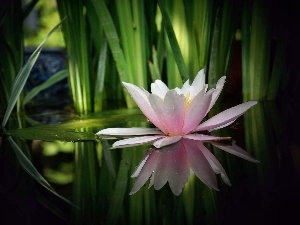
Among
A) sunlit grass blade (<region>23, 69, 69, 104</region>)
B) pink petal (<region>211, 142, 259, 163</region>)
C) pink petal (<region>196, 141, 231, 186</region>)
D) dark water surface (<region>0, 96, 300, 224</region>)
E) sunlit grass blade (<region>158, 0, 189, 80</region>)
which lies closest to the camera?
dark water surface (<region>0, 96, 300, 224</region>)

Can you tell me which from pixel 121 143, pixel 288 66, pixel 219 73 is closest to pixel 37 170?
pixel 121 143

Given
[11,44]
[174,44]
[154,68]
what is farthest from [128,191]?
[11,44]

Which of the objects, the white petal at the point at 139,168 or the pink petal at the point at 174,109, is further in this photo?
the pink petal at the point at 174,109

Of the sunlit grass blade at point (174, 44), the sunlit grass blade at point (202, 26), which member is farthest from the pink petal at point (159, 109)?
the sunlit grass blade at point (202, 26)

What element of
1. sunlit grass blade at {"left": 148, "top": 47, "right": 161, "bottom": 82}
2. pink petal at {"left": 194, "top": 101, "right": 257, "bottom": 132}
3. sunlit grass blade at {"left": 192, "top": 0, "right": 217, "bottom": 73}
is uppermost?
sunlit grass blade at {"left": 192, "top": 0, "right": 217, "bottom": 73}

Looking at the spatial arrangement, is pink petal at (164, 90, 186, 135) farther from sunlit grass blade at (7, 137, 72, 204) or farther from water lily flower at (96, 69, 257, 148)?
sunlit grass blade at (7, 137, 72, 204)

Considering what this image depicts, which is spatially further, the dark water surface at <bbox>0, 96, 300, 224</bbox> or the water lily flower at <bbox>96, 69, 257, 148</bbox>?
the water lily flower at <bbox>96, 69, 257, 148</bbox>

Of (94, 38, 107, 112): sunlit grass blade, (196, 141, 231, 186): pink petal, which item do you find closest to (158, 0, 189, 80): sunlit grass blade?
(94, 38, 107, 112): sunlit grass blade

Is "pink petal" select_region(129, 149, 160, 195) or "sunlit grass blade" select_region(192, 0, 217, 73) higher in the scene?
"sunlit grass blade" select_region(192, 0, 217, 73)

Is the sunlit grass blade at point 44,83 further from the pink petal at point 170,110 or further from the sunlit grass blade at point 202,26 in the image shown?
the pink petal at point 170,110
